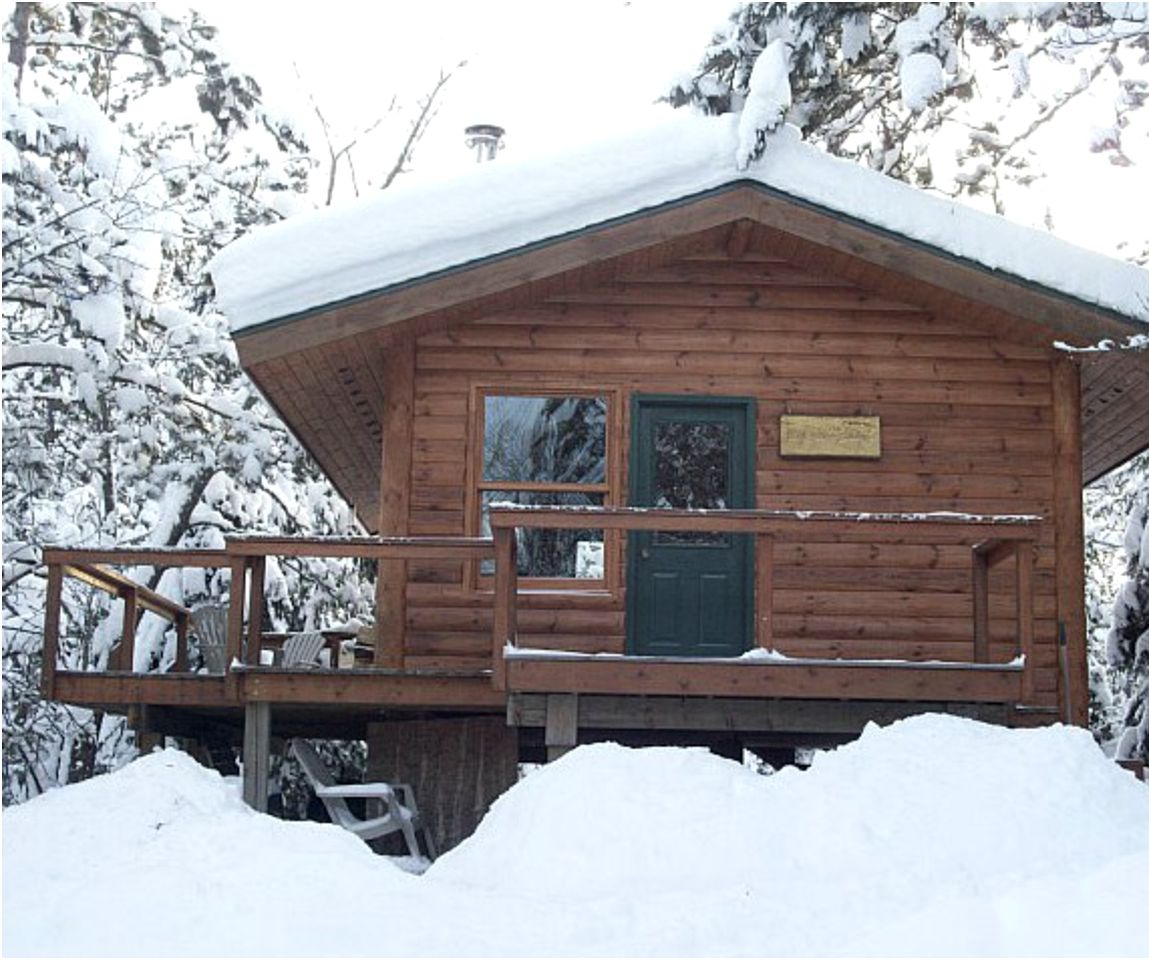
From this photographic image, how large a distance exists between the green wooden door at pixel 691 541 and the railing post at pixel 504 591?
2073mm

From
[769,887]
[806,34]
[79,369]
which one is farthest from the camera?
[806,34]

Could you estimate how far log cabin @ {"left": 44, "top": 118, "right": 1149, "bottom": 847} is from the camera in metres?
12.6

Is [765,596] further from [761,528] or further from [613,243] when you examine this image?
[613,243]

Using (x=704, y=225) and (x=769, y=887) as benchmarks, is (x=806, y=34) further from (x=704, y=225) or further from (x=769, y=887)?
(x=769, y=887)

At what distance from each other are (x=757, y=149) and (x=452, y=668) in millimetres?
4351

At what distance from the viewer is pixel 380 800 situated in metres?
12.5

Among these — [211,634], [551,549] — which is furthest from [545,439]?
[211,634]

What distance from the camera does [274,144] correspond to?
23.1m

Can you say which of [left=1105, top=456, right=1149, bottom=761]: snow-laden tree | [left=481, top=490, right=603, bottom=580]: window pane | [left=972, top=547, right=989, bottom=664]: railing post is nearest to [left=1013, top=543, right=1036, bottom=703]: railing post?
[left=972, top=547, right=989, bottom=664]: railing post

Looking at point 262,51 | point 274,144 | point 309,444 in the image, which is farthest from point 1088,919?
point 274,144

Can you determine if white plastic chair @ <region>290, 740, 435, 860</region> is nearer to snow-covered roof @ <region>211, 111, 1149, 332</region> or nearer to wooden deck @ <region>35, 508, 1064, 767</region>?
wooden deck @ <region>35, 508, 1064, 767</region>

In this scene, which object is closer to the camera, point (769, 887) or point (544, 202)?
point (769, 887)

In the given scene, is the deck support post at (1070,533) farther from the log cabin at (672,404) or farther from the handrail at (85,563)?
the handrail at (85,563)

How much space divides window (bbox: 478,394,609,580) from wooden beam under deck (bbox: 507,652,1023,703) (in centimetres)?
231
